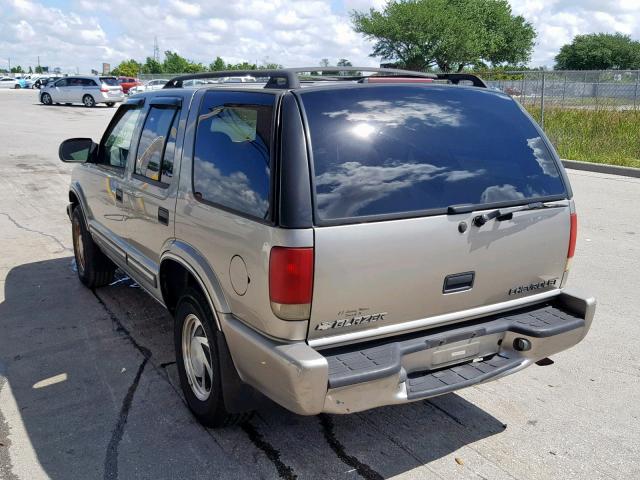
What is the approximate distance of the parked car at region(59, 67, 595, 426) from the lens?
2.80 metres

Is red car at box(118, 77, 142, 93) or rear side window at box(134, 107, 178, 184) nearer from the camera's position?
rear side window at box(134, 107, 178, 184)

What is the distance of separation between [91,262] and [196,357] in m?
2.62

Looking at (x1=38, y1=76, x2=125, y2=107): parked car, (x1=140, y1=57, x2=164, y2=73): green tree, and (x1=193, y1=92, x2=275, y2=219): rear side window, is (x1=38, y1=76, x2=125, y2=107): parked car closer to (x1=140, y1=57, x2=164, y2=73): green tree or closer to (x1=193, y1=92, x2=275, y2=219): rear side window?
(x1=193, y1=92, x2=275, y2=219): rear side window

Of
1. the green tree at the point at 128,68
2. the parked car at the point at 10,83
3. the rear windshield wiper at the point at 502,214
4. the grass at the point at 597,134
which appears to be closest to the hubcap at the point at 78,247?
the rear windshield wiper at the point at 502,214

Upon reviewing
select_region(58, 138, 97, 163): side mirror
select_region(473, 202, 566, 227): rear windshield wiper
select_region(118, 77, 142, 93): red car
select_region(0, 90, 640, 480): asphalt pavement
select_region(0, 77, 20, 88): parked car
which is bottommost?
select_region(0, 90, 640, 480): asphalt pavement

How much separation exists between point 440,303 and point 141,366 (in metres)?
2.27

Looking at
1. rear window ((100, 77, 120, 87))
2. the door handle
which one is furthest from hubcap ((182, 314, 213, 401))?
rear window ((100, 77, 120, 87))

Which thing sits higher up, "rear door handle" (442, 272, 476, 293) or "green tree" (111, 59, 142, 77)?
"green tree" (111, 59, 142, 77)

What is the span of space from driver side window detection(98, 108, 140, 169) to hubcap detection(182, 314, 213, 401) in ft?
5.29

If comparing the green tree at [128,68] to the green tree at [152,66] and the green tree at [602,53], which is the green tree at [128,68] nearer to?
the green tree at [152,66]

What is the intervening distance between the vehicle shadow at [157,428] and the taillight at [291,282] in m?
0.70

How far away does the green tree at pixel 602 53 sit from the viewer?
83.8 metres

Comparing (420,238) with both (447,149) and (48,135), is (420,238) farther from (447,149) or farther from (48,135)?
(48,135)

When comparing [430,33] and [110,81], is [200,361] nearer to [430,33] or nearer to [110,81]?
[110,81]
